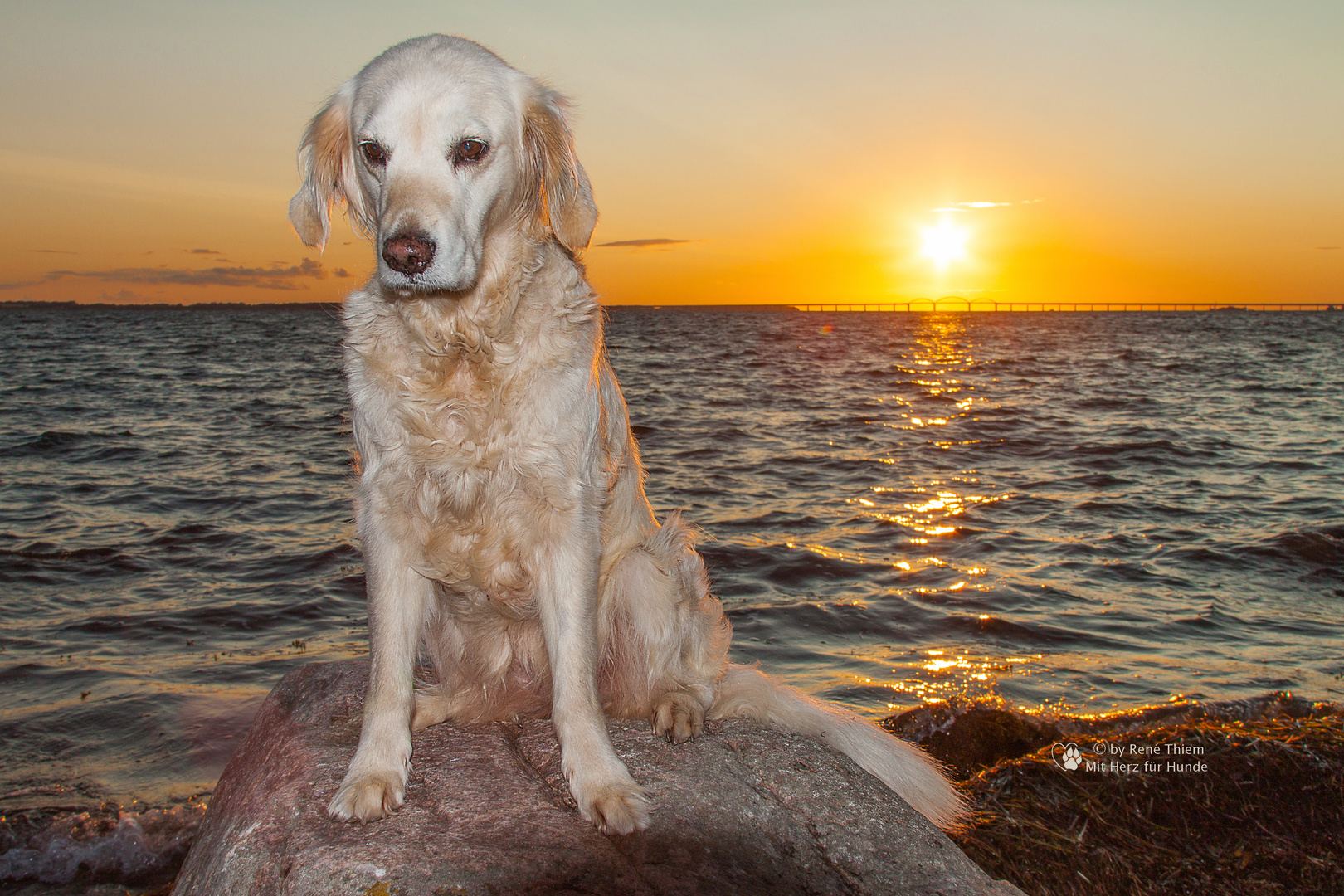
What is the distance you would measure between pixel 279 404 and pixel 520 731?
16704mm

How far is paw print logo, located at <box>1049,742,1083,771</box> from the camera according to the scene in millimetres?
3770

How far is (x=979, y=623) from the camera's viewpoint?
6543 millimetres

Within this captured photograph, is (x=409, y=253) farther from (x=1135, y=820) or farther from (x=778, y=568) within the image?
(x=778, y=568)

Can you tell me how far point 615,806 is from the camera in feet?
7.87

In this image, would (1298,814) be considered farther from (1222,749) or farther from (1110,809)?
(1110,809)

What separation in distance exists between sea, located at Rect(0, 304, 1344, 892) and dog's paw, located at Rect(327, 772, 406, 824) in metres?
1.63

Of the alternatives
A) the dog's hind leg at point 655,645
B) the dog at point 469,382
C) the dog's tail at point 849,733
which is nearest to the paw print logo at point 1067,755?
the dog's tail at point 849,733

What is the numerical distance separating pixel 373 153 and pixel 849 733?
8.46 feet

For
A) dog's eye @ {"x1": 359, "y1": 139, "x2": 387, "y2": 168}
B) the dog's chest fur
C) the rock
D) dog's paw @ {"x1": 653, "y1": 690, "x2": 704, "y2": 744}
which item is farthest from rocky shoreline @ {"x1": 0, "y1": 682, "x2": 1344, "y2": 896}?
dog's eye @ {"x1": 359, "y1": 139, "x2": 387, "y2": 168}

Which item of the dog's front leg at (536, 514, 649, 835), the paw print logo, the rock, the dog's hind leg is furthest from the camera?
the paw print logo

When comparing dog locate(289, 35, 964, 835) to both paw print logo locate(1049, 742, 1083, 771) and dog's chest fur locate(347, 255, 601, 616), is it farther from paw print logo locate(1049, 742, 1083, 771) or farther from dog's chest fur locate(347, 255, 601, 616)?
paw print logo locate(1049, 742, 1083, 771)

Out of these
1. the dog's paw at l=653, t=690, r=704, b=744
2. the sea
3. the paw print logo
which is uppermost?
the dog's paw at l=653, t=690, r=704, b=744

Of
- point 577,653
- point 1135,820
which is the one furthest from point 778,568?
point 577,653

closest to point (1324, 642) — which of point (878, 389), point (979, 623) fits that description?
point (979, 623)
